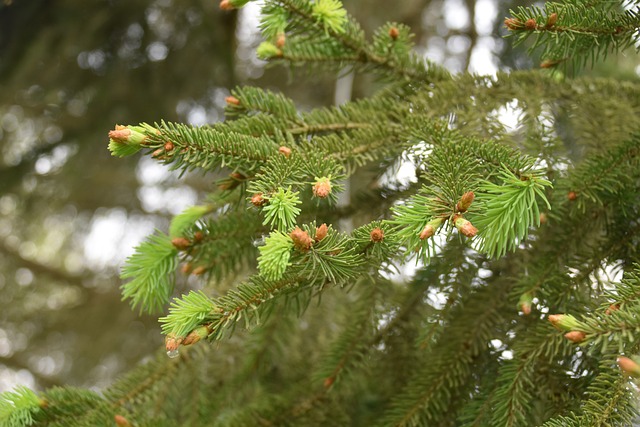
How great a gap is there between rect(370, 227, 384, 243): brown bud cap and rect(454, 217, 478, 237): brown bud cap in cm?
9

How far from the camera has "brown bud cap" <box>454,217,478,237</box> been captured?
622mm

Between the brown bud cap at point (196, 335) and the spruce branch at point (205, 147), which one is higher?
the spruce branch at point (205, 147)

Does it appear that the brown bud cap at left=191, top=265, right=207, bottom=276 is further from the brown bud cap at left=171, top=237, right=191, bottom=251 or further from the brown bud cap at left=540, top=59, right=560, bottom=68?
the brown bud cap at left=540, top=59, right=560, bottom=68

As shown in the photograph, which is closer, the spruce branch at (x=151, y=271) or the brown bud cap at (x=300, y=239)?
the brown bud cap at (x=300, y=239)

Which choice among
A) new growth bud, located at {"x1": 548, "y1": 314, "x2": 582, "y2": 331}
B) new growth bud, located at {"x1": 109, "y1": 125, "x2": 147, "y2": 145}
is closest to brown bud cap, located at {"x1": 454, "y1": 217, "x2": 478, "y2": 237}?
new growth bud, located at {"x1": 548, "y1": 314, "x2": 582, "y2": 331}

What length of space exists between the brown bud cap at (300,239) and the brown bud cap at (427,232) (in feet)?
0.40

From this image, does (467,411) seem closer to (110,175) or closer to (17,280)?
(110,175)

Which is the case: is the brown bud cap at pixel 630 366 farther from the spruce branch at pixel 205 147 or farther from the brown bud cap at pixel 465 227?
the spruce branch at pixel 205 147

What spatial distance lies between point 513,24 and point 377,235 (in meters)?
0.32

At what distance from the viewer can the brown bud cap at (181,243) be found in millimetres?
896

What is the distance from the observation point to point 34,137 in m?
2.82

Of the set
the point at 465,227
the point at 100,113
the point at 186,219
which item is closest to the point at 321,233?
the point at 465,227

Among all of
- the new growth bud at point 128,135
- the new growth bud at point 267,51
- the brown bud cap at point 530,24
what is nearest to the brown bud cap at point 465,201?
the brown bud cap at point 530,24

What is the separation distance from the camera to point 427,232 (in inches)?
25.3
